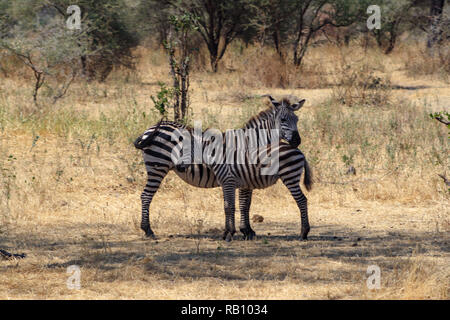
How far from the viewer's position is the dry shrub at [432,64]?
57.1ft

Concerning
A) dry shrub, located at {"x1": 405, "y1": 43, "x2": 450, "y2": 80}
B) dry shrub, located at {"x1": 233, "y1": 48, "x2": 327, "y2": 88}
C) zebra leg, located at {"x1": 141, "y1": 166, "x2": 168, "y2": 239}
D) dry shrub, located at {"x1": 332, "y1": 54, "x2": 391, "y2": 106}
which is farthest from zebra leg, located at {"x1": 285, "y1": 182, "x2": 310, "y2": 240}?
dry shrub, located at {"x1": 405, "y1": 43, "x2": 450, "y2": 80}

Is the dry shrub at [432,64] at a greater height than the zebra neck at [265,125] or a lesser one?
greater

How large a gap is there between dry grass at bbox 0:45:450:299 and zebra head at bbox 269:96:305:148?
1123 mm

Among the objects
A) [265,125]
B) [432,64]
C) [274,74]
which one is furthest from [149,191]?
[432,64]

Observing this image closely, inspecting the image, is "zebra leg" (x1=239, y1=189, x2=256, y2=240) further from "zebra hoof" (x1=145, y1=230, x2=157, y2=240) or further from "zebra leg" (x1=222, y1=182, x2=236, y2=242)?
"zebra hoof" (x1=145, y1=230, x2=157, y2=240)

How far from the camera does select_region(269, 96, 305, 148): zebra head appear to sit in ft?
22.6

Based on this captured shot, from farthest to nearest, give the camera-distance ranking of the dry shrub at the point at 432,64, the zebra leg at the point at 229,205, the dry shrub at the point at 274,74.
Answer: the dry shrub at the point at 432,64 → the dry shrub at the point at 274,74 → the zebra leg at the point at 229,205

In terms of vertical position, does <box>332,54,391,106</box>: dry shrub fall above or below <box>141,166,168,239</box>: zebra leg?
above

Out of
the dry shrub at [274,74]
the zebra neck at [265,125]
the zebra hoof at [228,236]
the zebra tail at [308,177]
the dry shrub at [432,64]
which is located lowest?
the zebra hoof at [228,236]

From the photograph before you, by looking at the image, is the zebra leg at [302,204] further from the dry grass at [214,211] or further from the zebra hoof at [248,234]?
the zebra hoof at [248,234]

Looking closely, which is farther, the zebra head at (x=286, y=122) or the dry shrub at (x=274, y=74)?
the dry shrub at (x=274, y=74)

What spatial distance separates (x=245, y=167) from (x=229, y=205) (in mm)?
453

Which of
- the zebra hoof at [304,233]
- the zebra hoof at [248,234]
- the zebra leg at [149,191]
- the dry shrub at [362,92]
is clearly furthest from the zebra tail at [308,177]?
the dry shrub at [362,92]
